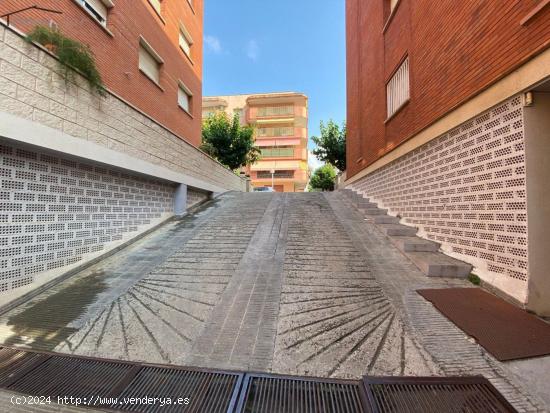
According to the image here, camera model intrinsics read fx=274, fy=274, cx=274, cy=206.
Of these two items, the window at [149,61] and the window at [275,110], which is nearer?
the window at [149,61]

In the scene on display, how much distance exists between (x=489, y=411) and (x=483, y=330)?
1.17m

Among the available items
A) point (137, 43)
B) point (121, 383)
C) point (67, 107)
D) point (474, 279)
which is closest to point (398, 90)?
point (474, 279)

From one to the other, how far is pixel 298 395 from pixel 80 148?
501cm

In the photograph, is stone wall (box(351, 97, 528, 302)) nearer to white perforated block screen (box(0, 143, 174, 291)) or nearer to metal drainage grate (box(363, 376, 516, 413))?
metal drainage grate (box(363, 376, 516, 413))

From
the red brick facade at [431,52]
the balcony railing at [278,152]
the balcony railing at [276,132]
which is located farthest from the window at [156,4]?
the balcony railing at [276,132]

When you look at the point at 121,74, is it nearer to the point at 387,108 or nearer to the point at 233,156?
the point at 387,108

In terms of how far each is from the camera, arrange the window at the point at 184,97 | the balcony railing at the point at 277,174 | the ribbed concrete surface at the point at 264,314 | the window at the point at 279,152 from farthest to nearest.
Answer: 1. the window at the point at 279,152
2. the balcony railing at the point at 277,174
3. the window at the point at 184,97
4. the ribbed concrete surface at the point at 264,314

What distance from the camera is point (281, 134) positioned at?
38219mm

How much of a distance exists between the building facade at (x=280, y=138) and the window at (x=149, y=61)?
2654cm

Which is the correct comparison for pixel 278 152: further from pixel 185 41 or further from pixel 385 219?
pixel 385 219

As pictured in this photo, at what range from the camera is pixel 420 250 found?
206 inches

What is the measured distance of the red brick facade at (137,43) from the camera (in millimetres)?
6074

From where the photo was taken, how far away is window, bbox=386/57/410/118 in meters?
7.43

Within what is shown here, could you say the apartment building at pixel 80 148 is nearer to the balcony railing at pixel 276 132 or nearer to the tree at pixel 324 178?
the tree at pixel 324 178
